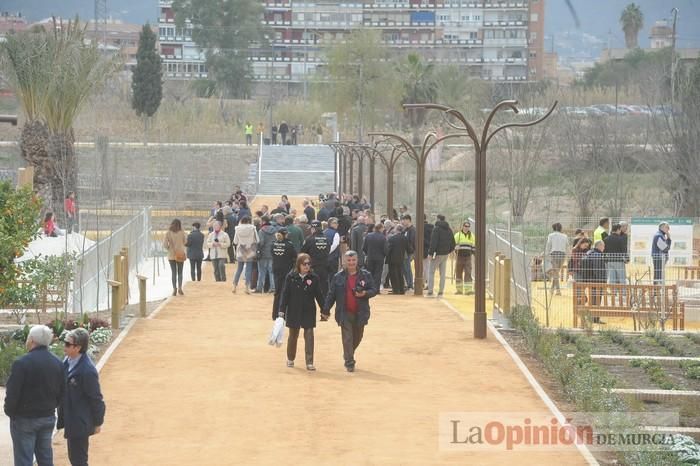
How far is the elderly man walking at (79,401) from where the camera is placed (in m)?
11.8

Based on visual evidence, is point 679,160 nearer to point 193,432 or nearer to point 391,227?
point 391,227

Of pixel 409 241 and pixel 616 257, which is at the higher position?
pixel 409 241

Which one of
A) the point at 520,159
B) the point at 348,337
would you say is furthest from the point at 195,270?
the point at 520,159

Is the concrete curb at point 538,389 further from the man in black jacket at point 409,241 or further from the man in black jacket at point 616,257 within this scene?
the man in black jacket at point 409,241

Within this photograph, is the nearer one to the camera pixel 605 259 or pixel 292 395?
pixel 292 395

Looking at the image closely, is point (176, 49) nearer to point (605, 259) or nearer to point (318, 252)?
point (605, 259)

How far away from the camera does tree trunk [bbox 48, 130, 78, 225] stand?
39.0 m

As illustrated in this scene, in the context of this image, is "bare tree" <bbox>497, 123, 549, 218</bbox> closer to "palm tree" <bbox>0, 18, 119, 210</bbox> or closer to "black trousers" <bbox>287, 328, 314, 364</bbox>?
"palm tree" <bbox>0, 18, 119, 210</bbox>

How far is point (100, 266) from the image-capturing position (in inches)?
1027

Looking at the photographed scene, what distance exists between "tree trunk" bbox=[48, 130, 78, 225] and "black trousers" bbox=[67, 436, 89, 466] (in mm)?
27149

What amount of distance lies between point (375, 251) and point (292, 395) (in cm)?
1067

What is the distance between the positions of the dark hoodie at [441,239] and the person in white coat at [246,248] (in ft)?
11.4

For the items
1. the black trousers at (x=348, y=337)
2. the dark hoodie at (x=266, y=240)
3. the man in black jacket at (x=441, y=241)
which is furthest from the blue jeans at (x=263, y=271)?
the black trousers at (x=348, y=337)

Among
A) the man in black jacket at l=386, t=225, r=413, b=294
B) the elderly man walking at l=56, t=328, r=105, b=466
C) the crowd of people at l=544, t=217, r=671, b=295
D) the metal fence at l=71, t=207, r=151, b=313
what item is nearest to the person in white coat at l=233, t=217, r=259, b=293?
the metal fence at l=71, t=207, r=151, b=313
